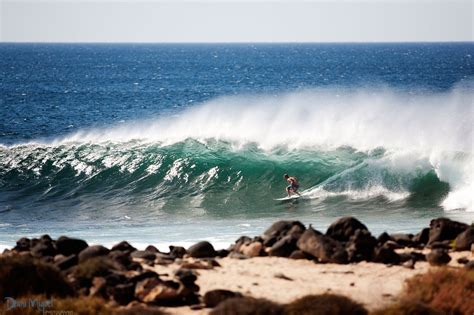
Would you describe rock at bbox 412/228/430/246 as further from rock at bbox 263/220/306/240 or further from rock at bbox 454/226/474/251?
rock at bbox 263/220/306/240

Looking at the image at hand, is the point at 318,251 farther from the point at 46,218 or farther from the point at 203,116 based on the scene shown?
the point at 203,116

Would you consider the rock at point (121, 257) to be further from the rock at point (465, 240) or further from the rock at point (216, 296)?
the rock at point (465, 240)

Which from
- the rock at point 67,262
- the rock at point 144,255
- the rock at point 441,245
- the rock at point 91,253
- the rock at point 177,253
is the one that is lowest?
the rock at point 441,245

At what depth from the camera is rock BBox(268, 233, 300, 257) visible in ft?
47.9

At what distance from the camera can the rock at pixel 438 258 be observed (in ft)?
46.2

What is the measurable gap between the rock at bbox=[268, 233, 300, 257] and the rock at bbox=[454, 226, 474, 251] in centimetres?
296

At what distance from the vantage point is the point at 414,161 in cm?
2723

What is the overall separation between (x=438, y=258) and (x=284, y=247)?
2575 mm

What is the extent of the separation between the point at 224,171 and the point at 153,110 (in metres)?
37.7

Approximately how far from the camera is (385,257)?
14234mm

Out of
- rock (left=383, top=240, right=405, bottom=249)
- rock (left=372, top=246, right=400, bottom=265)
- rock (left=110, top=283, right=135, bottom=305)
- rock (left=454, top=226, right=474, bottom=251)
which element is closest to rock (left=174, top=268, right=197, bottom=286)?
rock (left=110, top=283, right=135, bottom=305)

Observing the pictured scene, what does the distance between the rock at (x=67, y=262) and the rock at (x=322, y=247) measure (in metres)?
3.80

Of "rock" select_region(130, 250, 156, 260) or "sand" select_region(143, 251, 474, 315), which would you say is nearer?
"sand" select_region(143, 251, 474, 315)

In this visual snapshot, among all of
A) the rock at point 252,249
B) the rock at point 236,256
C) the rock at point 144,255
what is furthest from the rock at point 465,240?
the rock at point 144,255
